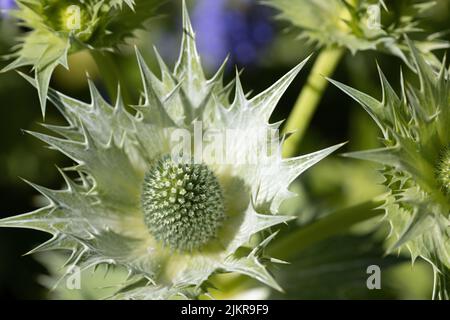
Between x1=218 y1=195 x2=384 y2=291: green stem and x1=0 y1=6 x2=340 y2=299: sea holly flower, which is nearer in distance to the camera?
x1=0 y1=6 x2=340 y2=299: sea holly flower

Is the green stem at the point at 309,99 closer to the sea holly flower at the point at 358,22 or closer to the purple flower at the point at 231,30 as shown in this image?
the sea holly flower at the point at 358,22

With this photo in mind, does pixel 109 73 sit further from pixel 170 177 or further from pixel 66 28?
pixel 170 177

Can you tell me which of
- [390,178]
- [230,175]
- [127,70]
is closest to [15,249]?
[127,70]

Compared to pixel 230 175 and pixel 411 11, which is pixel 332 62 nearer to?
pixel 411 11

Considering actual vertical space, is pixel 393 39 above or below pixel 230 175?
above

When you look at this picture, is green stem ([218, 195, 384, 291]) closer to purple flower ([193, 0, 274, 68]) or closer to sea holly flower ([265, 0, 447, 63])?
sea holly flower ([265, 0, 447, 63])

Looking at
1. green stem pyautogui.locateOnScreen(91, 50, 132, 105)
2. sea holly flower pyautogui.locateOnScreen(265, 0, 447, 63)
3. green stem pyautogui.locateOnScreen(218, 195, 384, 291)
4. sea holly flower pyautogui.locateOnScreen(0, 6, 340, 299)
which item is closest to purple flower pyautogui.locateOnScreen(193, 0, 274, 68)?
sea holly flower pyautogui.locateOnScreen(265, 0, 447, 63)
